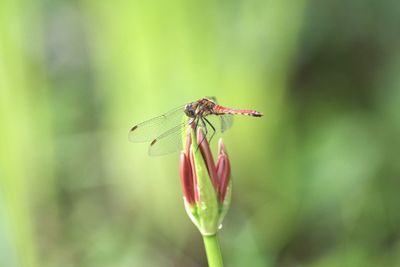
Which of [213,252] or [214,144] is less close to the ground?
[213,252]

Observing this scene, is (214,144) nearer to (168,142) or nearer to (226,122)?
(226,122)

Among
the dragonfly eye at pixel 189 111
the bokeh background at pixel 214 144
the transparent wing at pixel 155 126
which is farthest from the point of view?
the bokeh background at pixel 214 144

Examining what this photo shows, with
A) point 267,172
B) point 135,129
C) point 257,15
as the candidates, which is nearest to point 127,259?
point 267,172

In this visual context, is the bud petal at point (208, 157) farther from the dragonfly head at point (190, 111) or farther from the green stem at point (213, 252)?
the dragonfly head at point (190, 111)

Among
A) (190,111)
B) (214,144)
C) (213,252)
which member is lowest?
(214,144)

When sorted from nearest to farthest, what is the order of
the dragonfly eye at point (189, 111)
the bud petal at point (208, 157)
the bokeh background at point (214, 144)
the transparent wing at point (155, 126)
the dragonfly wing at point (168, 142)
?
the bud petal at point (208, 157) → the dragonfly eye at point (189, 111) → the dragonfly wing at point (168, 142) → the transparent wing at point (155, 126) → the bokeh background at point (214, 144)

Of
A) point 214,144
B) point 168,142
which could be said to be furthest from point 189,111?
point 214,144

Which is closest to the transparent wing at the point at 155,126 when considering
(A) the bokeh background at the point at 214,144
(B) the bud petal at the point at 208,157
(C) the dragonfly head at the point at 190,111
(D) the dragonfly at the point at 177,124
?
(D) the dragonfly at the point at 177,124

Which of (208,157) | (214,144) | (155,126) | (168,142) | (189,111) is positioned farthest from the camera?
(214,144)
